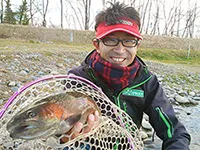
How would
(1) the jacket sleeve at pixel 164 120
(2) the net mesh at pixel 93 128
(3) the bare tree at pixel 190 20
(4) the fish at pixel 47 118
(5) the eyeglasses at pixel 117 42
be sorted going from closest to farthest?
(4) the fish at pixel 47 118 < (2) the net mesh at pixel 93 128 < (1) the jacket sleeve at pixel 164 120 < (5) the eyeglasses at pixel 117 42 < (3) the bare tree at pixel 190 20

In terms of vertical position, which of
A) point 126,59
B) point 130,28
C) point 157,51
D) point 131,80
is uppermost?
point 130,28

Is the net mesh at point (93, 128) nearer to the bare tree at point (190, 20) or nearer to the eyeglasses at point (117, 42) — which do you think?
the eyeglasses at point (117, 42)

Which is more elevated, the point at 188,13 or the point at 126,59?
the point at 188,13

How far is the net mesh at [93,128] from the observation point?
1.42 metres

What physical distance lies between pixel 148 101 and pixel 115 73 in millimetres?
371

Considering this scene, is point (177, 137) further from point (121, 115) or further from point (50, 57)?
point (50, 57)

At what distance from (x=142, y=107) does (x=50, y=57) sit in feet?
18.3

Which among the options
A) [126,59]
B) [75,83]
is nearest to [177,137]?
[126,59]

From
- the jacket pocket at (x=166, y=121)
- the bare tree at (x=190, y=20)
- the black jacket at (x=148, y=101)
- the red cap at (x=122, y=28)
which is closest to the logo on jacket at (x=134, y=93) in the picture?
the black jacket at (x=148, y=101)

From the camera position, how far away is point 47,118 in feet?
3.65

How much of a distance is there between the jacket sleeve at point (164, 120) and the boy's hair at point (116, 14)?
1.59 ft

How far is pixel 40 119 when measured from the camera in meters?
1.10

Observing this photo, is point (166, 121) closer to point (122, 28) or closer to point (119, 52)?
point (119, 52)

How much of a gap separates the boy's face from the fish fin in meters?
0.72
